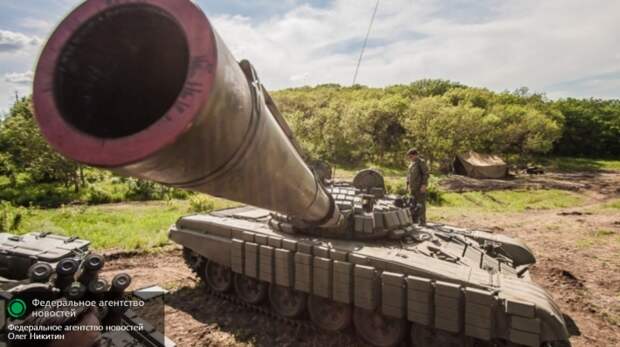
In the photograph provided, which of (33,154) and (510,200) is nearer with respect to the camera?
(510,200)

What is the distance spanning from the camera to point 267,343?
569 cm

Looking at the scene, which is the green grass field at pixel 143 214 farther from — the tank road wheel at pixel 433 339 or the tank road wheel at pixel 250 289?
the tank road wheel at pixel 433 339

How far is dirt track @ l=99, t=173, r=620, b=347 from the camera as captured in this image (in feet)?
19.4

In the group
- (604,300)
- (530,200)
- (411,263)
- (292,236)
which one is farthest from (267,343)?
(530,200)

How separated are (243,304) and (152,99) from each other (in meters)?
6.10

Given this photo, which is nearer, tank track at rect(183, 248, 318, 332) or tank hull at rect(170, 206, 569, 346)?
tank hull at rect(170, 206, 569, 346)

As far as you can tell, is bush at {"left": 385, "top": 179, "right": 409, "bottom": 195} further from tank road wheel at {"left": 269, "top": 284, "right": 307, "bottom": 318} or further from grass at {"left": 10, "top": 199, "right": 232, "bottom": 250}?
tank road wheel at {"left": 269, "top": 284, "right": 307, "bottom": 318}

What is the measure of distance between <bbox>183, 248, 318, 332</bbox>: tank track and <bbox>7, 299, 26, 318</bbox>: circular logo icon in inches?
160

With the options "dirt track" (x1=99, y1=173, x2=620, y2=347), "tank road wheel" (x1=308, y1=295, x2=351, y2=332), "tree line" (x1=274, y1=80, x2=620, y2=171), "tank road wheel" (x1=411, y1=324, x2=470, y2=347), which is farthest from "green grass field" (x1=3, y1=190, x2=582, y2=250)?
"tree line" (x1=274, y1=80, x2=620, y2=171)

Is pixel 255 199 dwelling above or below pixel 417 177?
above

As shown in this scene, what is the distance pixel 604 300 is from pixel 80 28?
33.3 feet

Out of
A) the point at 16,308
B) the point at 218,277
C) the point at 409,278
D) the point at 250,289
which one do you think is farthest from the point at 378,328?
the point at 16,308

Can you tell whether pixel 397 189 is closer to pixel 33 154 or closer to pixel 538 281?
pixel 538 281

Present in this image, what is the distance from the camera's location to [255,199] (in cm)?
205
